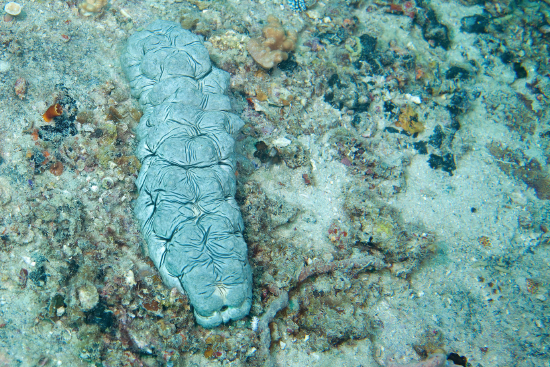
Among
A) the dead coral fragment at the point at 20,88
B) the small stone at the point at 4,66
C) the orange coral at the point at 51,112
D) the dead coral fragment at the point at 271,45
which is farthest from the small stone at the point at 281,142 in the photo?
the small stone at the point at 4,66

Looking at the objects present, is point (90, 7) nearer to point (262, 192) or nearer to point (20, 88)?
point (20, 88)

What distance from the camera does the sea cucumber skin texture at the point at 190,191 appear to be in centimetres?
382

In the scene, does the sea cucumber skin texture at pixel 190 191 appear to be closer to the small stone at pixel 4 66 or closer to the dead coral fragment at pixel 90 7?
the dead coral fragment at pixel 90 7

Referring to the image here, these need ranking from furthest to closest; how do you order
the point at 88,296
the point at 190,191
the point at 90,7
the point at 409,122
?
the point at 409,122 → the point at 90,7 → the point at 190,191 → the point at 88,296

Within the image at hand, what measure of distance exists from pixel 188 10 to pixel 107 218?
14.8 feet

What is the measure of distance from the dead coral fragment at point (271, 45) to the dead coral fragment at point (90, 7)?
9.37 ft

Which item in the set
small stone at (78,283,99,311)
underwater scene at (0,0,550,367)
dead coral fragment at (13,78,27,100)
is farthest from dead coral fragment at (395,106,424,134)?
dead coral fragment at (13,78,27,100)

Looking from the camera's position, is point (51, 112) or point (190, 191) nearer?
point (190, 191)

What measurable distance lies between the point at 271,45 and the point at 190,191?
377cm

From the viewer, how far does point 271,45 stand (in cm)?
615

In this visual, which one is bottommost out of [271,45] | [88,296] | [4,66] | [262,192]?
[88,296]

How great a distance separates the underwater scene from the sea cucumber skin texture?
28 millimetres

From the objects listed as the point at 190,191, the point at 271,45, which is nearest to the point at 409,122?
the point at 271,45

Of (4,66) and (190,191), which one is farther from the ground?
(4,66)
